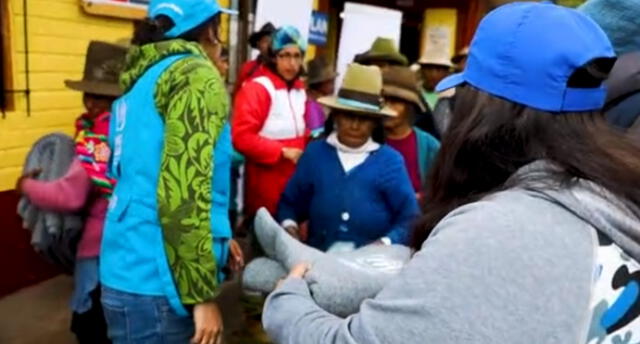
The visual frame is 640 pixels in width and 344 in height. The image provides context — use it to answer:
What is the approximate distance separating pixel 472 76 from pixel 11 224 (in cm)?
370

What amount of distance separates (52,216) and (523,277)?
240 centimetres

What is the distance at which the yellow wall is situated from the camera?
14.1 feet

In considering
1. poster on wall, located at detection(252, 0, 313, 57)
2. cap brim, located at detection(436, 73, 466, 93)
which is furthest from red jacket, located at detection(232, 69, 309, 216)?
cap brim, located at detection(436, 73, 466, 93)

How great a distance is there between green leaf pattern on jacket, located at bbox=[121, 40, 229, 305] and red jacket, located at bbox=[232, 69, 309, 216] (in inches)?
→ 80.0

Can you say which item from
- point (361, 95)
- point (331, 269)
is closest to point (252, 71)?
point (361, 95)

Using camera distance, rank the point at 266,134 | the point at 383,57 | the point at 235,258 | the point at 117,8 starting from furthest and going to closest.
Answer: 1. the point at 383,57
2. the point at 117,8
3. the point at 266,134
4. the point at 235,258

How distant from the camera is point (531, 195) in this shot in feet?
3.90

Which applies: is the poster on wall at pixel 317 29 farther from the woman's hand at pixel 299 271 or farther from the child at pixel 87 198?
the woman's hand at pixel 299 271

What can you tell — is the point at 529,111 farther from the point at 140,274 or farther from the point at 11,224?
the point at 11,224

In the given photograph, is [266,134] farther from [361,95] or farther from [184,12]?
[184,12]

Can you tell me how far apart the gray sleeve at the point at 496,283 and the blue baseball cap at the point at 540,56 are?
18 cm

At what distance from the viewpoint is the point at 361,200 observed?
10.7 feet

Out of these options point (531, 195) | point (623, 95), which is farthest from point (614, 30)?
point (531, 195)

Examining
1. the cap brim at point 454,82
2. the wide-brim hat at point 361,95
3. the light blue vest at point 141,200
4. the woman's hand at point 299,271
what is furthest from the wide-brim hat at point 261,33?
the cap brim at point 454,82
